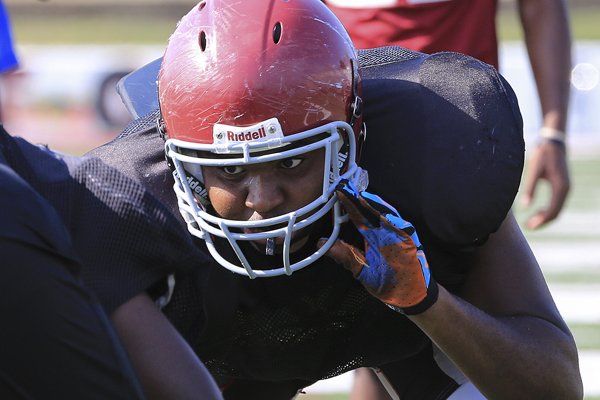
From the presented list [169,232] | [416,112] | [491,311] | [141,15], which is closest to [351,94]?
[416,112]

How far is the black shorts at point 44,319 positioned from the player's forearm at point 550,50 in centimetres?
220

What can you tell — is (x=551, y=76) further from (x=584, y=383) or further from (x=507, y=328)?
(x=507, y=328)

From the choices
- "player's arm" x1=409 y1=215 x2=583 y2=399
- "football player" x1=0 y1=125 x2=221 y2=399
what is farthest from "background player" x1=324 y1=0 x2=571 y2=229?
"football player" x1=0 y1=125 x2=221 y2=399

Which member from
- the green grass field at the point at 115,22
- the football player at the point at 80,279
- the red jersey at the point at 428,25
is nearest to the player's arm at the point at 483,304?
the football player at the point at 80,279

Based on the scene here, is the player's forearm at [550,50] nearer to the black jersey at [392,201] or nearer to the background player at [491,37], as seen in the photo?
the background player at [491,37]

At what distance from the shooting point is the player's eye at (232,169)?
6.41 feet

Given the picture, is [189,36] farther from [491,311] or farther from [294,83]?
[491,311]

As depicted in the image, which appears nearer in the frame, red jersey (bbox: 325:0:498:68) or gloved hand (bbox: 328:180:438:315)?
gloved hand (bbox: 328:180:438:315)

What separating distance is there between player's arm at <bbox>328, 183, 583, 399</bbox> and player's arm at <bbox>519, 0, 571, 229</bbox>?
1101 millimetres

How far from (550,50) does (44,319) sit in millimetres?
2297

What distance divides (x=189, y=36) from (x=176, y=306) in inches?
21.3

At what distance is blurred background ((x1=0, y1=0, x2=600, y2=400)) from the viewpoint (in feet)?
16.5

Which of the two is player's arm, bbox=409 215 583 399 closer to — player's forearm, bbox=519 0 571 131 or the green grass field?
player's forearm, bbox=519 0 571 131

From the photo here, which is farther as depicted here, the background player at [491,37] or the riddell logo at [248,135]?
the background player at [491,37]
